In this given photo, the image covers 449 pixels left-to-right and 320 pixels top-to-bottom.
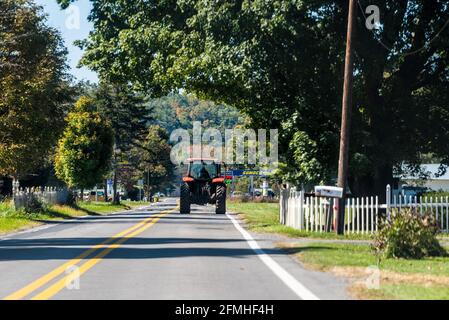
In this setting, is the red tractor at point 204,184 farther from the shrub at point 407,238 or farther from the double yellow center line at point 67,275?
the shrub at point 407,238

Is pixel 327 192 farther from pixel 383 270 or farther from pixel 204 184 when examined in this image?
pixel 204 184

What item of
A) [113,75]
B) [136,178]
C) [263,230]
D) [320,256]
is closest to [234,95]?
[113,75]

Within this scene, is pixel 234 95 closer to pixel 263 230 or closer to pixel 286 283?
pixel 263 230

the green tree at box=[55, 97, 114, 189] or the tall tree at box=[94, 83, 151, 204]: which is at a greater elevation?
the tall tree at box=[94, 83, 151, 204]

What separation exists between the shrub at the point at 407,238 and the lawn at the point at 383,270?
1.31ft

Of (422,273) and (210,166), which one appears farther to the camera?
(210,166)

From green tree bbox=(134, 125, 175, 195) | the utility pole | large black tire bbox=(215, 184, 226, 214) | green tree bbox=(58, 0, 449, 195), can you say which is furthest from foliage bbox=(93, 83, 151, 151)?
the utility pole

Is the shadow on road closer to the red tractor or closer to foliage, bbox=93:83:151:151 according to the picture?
the red tractor

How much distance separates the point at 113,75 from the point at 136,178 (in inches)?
3955

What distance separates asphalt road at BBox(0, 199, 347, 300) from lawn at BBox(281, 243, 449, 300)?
1.41ft

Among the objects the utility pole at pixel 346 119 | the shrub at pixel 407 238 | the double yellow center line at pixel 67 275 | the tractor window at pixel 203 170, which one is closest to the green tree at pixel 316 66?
the utility pole at pixel 346 119

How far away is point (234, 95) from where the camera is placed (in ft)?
118

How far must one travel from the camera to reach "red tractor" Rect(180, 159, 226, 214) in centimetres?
4484

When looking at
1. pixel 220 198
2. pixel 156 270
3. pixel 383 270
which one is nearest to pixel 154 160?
pixel 220 198
